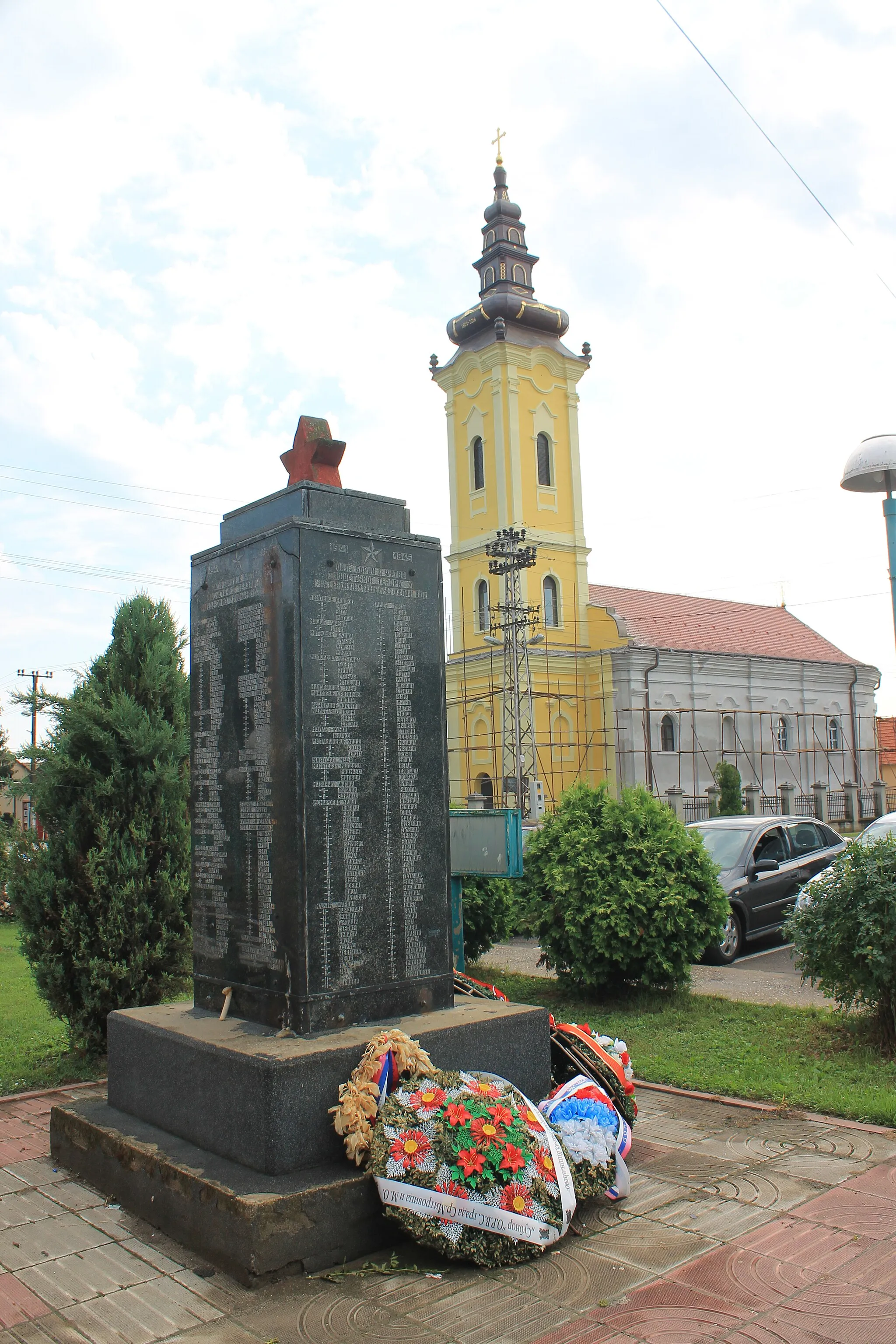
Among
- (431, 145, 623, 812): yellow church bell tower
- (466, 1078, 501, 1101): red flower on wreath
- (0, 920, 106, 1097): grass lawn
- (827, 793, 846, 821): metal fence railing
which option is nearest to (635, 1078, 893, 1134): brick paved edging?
(466, 1078, 501, 1101): red flower on wreath

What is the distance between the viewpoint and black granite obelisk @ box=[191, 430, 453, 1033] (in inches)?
180

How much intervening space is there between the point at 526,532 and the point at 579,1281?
113 feet

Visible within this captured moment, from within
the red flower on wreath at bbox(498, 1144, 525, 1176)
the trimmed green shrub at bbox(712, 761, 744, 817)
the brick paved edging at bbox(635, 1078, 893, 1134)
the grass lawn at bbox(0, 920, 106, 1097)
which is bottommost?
the grass lawn at bbox(0, 920, 106, 1097)

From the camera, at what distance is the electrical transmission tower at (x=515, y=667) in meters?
28.2

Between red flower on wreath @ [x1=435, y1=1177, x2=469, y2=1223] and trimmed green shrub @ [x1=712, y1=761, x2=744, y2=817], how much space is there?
29.2 m

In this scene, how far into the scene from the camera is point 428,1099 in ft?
13.3

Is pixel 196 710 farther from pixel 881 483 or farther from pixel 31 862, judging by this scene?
pixel 881 483

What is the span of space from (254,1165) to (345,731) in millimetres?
1830

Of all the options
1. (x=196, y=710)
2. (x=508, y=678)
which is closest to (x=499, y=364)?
(x=508, y=678)

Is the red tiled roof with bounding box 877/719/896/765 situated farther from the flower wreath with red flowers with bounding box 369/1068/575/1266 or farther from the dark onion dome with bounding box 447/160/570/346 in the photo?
the flower wreath with red flowers with bounding box 369/1068/575/1266

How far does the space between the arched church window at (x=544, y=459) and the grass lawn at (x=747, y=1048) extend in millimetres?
31450

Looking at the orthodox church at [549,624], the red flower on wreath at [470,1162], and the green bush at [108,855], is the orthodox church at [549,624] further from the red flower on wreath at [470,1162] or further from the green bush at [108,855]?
the red flower on wreath at [470,1162]

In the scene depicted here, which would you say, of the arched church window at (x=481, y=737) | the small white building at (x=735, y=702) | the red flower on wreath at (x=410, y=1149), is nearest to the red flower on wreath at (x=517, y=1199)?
the red flower on wreath at (x=410, y=1149)

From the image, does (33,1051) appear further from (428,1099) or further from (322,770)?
(428,1099)
